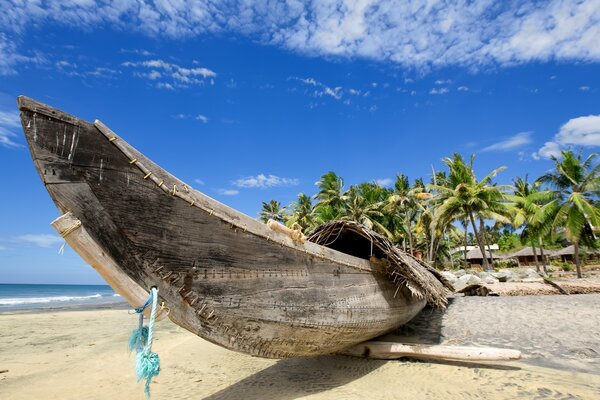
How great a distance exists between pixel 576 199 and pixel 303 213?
2016cm

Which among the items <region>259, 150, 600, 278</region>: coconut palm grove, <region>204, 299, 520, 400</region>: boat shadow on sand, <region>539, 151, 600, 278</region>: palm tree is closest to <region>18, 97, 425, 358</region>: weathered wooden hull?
<region>204, 299, 520, 400</region>: boat shadow on sand

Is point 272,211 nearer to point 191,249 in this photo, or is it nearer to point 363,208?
point 363,208

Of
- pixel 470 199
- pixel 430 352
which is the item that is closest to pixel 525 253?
pixel 470 199

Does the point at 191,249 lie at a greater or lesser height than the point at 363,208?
lesser

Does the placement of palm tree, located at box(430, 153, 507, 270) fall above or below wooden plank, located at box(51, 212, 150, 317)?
above

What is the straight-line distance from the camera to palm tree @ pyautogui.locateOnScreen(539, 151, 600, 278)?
17906 mm

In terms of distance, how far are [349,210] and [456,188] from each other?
8623 mm

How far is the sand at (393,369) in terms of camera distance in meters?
3.82

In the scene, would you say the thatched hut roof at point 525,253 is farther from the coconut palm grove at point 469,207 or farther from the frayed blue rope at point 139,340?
the frayed blue rope at point 139,340

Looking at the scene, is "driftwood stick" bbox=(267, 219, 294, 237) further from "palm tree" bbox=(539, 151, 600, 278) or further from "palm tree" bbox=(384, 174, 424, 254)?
"palm tree" bbox=(384, 174, 424, 254)

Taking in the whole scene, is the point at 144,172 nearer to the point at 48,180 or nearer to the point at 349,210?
the point at 48,180

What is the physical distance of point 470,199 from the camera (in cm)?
2139

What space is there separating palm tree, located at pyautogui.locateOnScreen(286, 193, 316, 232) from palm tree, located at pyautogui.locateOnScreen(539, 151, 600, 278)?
58.3 feet

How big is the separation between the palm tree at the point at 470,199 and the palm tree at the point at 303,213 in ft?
38.2
